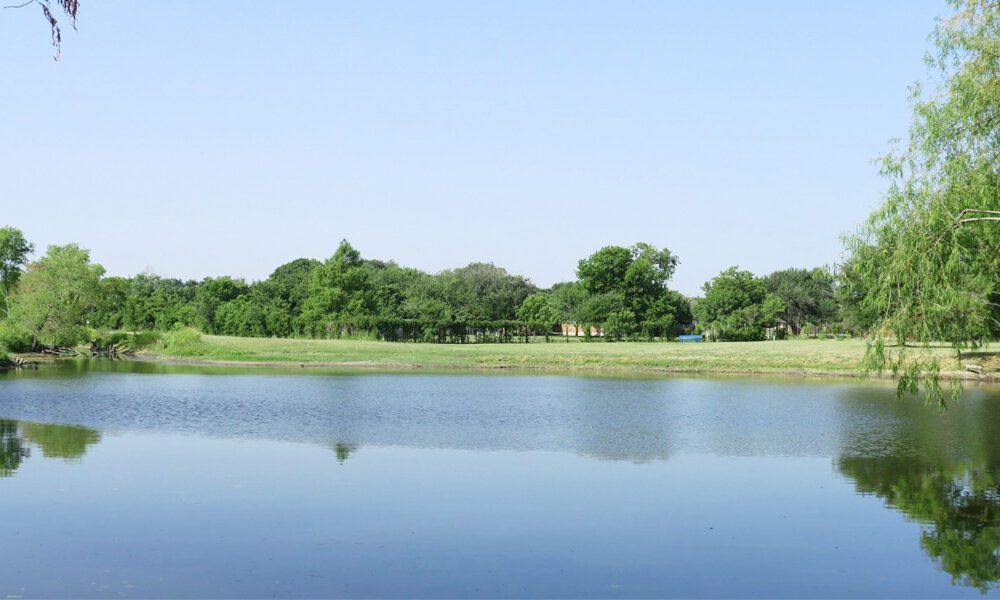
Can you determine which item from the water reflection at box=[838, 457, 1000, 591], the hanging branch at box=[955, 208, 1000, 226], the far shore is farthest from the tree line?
the hanging branch at box=[955, 208, 1000, 226]

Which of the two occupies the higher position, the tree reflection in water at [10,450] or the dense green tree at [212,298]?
the dense green tree at [212,298]

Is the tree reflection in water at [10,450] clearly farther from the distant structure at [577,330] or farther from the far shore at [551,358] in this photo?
the distant structure at [577,330]

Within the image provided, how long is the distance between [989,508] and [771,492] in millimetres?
3659

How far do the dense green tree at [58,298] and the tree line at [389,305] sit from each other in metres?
0.10

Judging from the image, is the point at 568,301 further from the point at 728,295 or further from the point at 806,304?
the point at 806,304

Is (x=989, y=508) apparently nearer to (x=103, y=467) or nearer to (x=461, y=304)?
(x=103, y=467)

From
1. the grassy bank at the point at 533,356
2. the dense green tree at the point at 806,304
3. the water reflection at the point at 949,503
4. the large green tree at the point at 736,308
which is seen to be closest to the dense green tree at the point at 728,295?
the large green tree at the point at 736,308

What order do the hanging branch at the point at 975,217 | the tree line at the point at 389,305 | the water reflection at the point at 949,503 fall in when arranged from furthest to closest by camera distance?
the tree line at the point at 389,305, the hanging branch at the point at 975,217, the water reflection at the point at 949,503

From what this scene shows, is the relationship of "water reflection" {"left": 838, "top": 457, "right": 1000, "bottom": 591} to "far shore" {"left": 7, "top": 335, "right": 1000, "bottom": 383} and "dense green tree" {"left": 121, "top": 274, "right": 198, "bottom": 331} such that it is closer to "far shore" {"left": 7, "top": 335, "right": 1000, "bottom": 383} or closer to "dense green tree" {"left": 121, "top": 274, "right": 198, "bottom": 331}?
"far shore" {"left": 7, "top": 335, "right": 1000, "bottom": 383}

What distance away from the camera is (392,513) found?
47.5 feet

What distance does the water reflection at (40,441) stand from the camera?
19.5 m

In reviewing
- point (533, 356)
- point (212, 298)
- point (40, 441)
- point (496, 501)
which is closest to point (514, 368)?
point (533, 356)

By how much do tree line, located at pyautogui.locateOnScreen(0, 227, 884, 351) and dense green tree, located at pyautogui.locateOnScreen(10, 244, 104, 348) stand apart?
0.10 metres

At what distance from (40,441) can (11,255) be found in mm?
77821
